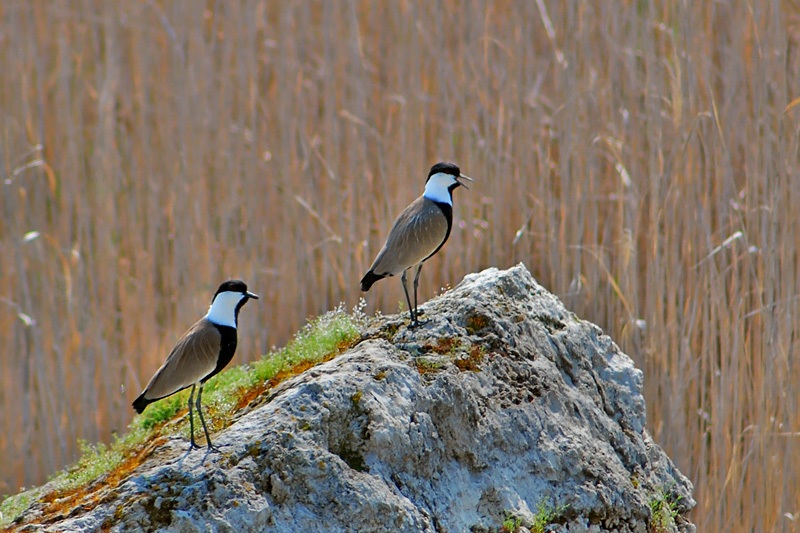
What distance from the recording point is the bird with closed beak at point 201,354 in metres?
2.98

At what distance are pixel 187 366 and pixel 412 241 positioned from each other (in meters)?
0.88

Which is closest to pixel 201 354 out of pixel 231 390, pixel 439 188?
pixel 231 390

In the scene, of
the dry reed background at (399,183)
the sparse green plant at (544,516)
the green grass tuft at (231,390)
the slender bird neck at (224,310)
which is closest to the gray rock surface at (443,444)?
the sparse green plant at (544,516)

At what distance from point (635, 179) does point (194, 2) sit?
2.92 metres

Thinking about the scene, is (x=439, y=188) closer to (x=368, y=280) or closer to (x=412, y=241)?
(x=412, y=241)

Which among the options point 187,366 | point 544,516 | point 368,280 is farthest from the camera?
point 368,280

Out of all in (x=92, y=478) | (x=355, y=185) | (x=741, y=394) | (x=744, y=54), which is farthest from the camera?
(x=355, y=185)

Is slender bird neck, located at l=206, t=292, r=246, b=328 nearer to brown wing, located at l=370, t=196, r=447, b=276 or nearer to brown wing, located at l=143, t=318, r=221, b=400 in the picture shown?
brown wing, located at l=143, t=318, r=221, b=400

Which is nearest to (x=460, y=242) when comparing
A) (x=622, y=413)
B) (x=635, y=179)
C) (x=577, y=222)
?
(x=577, y=222)

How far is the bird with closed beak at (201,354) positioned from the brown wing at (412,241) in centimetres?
54

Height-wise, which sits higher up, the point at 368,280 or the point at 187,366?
the point at 368,280

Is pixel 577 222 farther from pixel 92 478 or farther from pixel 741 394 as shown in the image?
pixel 92 478

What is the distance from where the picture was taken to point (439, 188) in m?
3.49

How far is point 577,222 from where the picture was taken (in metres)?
4.84
